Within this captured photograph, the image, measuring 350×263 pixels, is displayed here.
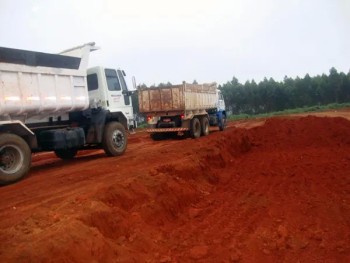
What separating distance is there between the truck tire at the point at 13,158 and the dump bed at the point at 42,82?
0.71m

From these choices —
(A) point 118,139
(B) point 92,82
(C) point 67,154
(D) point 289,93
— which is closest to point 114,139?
(A) point 118,139

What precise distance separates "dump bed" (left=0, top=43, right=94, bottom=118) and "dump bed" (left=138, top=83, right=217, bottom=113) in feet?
20.5

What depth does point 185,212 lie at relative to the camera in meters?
6.62

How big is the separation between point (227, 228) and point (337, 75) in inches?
1836

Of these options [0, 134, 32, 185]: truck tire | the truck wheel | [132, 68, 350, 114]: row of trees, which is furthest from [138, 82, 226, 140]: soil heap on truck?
[132, 68, 350, 114]: row of trees

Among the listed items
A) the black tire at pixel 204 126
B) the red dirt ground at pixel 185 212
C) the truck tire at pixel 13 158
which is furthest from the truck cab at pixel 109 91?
the black tire at pixel 204 126

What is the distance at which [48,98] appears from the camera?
9594 millimetres

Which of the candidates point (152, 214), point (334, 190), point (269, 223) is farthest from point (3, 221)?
point (334, 190)

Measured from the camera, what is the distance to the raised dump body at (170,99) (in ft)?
54.6

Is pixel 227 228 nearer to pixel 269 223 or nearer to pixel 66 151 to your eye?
pixel 269 223

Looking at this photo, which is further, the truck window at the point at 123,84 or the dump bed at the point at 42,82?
the truck window at the point at 123,84

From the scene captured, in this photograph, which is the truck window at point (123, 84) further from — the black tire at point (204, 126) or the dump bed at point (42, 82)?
the black tire at point (204, 126)

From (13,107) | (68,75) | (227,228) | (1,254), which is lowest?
(227,228)

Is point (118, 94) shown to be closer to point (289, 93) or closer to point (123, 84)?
point (123, 84)
